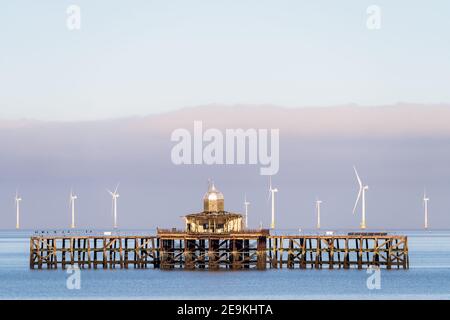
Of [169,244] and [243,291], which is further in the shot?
[169,244]

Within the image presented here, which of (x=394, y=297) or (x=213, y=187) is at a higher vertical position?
(x=213, y=187)

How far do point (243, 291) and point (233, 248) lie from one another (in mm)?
18494

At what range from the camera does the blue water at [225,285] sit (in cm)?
11175

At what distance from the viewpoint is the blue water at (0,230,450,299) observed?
112 metres

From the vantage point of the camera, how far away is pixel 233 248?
5123 inches

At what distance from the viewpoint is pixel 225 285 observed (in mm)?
116312
